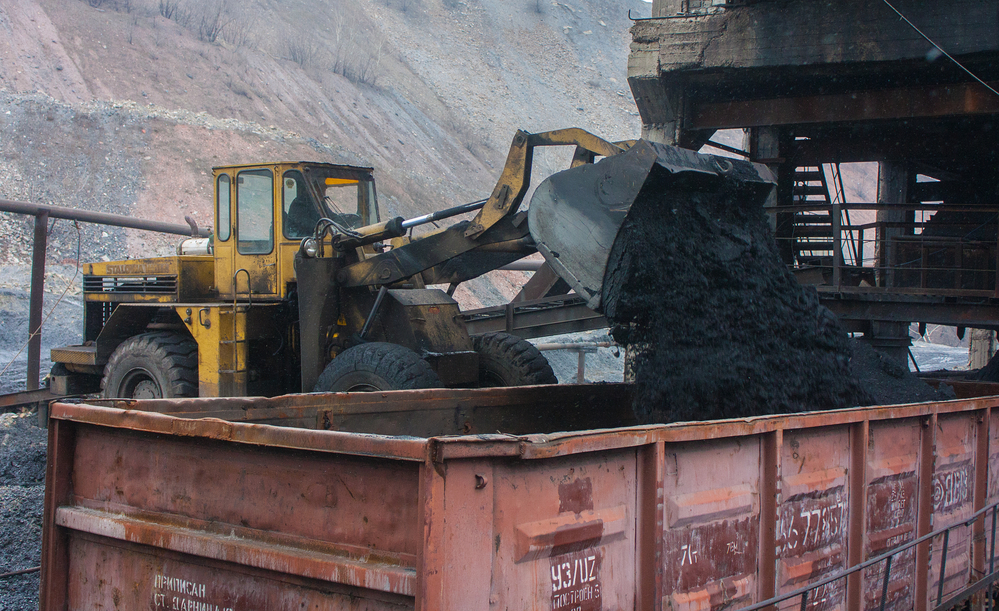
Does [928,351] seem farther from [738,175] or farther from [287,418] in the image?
[287,418]

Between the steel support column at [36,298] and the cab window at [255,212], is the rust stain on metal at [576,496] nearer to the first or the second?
the cab window at [255,212]

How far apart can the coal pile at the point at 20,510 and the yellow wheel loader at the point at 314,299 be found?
944 mm

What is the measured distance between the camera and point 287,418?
4.10 m

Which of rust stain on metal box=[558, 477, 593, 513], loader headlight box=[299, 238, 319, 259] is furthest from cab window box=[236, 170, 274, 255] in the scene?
rust stain on metal box=[558, 477, 593, 513]

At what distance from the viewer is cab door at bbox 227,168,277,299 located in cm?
736

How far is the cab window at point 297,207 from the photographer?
23.9ft

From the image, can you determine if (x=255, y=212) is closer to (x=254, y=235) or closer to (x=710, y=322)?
(x=254, y=235)

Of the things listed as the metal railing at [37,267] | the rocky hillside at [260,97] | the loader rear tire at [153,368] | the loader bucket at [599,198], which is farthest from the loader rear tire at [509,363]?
the rocky hillside at [260,97]

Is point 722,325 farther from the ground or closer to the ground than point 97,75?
closer to the ground

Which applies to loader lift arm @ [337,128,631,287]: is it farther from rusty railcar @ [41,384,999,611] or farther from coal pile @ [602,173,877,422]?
rusty railcar @ [41,384,999,611]

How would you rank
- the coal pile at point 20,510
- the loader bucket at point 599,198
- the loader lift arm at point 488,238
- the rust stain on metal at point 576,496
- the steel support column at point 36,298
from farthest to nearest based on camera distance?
1. the steel support column at point 36,298
2. the loader lift arm at point 488,238
3. the loader bucket at point 599,198
4. the coal pile at point 20,510
5. the rust stain on metal at point 576,496

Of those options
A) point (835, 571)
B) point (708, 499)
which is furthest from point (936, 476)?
point (708, 499)

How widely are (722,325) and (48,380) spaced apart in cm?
732

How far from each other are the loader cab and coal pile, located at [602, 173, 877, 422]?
3.40 metres
